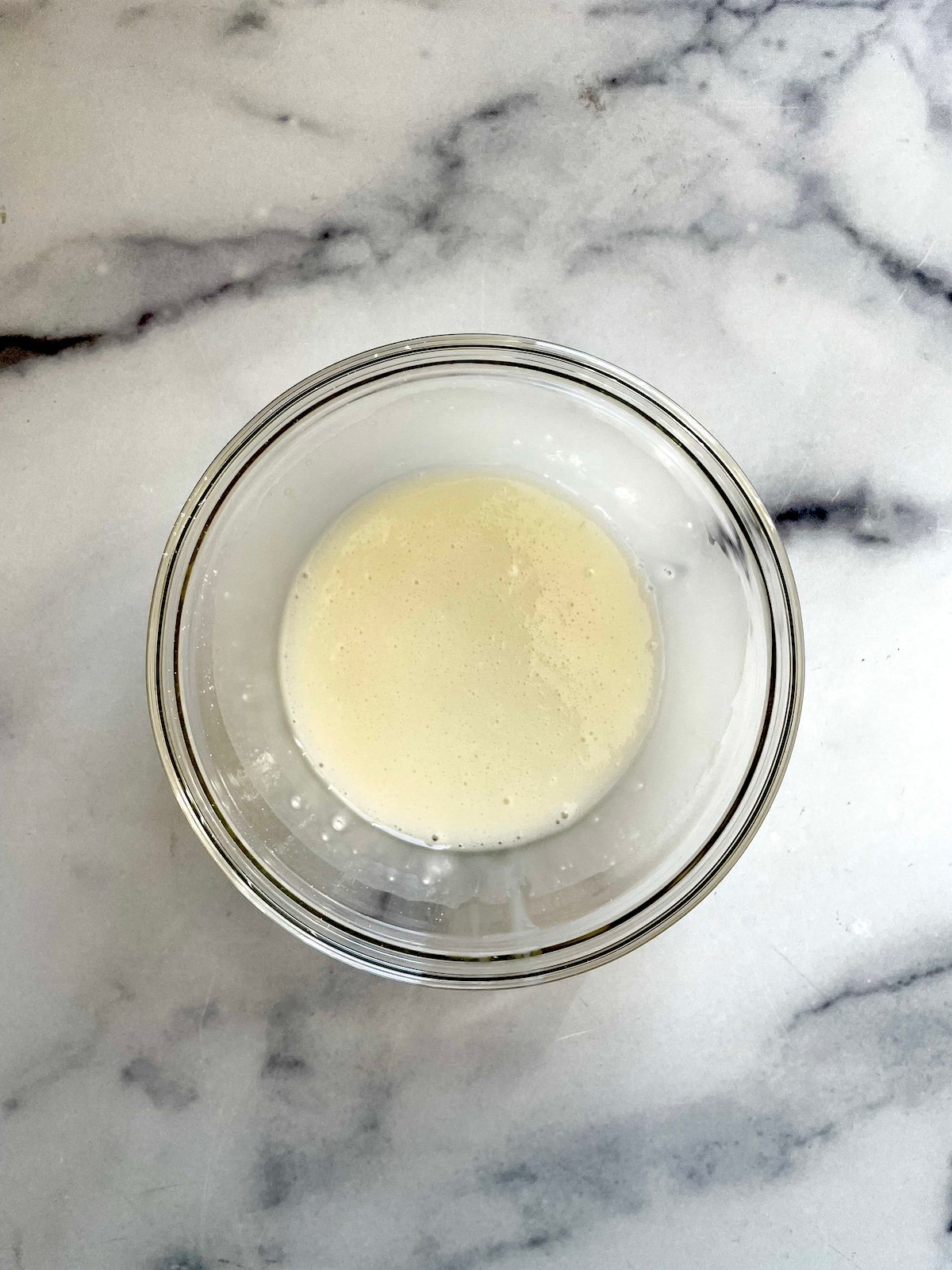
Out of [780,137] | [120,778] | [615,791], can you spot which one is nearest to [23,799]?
[120,778]

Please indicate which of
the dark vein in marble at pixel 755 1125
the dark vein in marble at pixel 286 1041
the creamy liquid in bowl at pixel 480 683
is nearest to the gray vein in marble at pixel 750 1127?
the dark vein in marble at pixel 755 1125

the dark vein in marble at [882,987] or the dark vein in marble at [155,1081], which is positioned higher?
the dark vein in marble at [882,987]

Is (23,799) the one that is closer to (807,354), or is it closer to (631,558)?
(631,558)

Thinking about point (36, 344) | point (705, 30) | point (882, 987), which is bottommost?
point (882, 987)

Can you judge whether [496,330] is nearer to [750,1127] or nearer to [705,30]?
[705,30]

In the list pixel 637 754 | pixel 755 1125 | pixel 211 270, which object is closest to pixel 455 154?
pixel 211 270

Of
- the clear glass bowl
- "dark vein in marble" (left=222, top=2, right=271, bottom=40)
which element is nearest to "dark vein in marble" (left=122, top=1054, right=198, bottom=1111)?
the clear glass bowl

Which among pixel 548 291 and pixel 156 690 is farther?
pixel 548 291

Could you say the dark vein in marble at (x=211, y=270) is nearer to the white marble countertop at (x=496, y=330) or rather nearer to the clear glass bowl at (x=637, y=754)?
the white marble countertop at (x=496, y=330)
